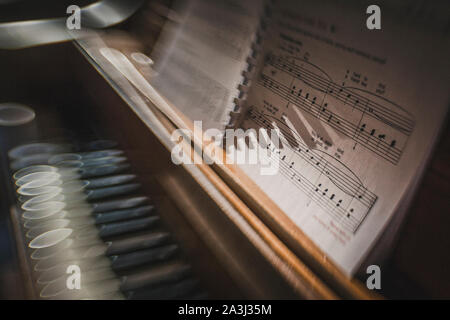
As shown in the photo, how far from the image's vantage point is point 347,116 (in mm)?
696

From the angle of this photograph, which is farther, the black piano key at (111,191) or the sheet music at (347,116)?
the black piano key at (111,191)

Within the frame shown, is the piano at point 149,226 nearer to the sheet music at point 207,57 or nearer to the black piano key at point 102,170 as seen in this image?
the black piano key at point 102,170

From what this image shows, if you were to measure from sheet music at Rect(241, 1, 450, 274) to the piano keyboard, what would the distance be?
328 millimetres

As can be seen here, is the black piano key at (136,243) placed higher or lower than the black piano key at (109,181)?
lower

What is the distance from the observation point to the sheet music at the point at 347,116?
0.60 m

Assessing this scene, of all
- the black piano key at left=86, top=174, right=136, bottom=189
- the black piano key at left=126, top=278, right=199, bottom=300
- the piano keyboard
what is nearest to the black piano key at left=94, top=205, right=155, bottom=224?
the piano keyboard

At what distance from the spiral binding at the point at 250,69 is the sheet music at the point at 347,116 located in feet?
0.18

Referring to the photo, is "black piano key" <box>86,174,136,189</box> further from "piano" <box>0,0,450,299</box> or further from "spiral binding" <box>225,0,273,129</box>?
"spiral binding" <box>225,0,273,129</box>

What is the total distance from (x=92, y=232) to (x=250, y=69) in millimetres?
634

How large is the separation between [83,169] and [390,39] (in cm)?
101

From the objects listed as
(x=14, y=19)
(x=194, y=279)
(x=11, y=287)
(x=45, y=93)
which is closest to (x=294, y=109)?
(x=194, y=279)

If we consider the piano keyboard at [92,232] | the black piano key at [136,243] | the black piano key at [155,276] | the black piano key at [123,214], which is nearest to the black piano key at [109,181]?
the piano keyboard at [92,232]

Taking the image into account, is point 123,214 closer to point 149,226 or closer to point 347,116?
point 149,226

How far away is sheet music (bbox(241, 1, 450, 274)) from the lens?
60 centimetres
